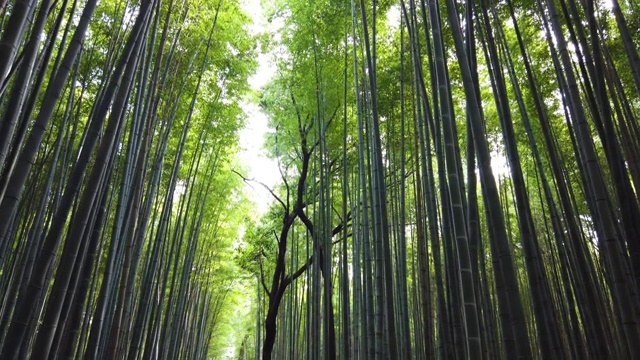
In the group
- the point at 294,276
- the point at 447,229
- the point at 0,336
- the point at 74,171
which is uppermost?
the point at 294,276

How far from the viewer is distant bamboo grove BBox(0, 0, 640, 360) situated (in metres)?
1.89

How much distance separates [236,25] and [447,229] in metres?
4.36

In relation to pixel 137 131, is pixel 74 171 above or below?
below

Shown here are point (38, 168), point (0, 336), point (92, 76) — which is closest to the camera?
point (0, 336)

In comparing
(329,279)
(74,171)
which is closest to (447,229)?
(74,171)

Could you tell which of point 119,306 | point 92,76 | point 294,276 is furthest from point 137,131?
point 294,276

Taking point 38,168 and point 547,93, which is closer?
point 38,168

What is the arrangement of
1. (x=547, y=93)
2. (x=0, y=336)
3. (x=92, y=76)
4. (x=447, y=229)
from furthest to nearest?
(x=547, y=93), (x=92, y=76), (x=0, y=336), (x=447, y=229)

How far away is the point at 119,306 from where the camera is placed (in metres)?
3.10

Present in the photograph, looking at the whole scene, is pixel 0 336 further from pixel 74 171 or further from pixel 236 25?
pixel 236 25

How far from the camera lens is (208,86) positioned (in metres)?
6.09

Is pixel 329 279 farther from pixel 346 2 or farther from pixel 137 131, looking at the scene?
A: pixel 346 2

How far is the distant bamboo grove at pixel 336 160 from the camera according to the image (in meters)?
1.89

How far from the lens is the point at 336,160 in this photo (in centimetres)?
721
